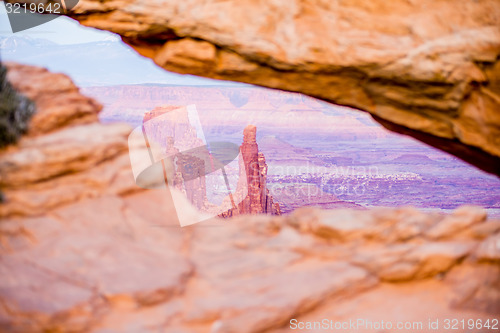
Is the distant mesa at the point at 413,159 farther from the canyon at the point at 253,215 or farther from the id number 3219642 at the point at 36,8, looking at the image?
the id number 3219642 at the point at 36,8

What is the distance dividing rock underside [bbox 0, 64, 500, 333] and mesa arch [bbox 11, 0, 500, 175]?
57.9 inches

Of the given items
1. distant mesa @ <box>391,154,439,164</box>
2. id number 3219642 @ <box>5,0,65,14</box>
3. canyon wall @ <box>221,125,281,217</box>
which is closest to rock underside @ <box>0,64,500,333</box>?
id number 3219642 @ <box>5,0,65,14</box>

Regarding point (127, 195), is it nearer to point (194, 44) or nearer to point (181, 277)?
point (181, 277)

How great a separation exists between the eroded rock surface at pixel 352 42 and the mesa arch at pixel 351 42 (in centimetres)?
1

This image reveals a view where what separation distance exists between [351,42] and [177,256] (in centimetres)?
357

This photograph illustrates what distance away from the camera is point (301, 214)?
4.46 m

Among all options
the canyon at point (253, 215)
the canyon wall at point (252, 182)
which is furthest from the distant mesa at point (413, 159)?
the canyon at point (253, 215)

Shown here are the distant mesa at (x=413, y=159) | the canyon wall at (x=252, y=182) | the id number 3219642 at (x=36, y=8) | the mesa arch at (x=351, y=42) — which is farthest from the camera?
the distant mesa at (x=413, y=159)

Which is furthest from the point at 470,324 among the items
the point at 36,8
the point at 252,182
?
the point at 252,182

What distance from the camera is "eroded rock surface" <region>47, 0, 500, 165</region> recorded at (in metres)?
5.12

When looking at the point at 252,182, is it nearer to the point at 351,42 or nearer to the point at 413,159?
the point at 351,42

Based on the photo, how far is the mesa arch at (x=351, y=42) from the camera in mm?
5121

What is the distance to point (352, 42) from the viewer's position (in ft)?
17.2

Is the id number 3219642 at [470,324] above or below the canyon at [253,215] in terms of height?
below
